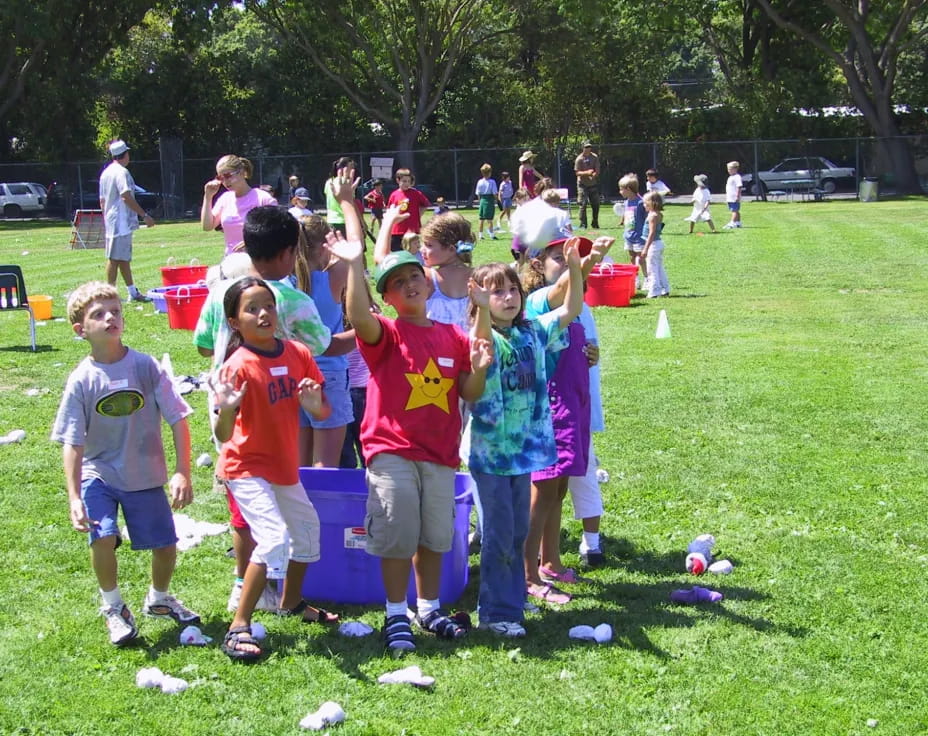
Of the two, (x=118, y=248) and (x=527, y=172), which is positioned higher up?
(x=527, y=172)

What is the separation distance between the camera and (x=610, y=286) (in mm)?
14414

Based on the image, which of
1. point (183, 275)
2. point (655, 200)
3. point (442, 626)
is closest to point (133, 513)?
point (442, 626)

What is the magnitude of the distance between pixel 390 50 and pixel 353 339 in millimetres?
39104

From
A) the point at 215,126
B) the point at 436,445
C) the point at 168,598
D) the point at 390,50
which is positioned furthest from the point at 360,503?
the point at 215,126

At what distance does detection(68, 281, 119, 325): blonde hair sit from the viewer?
4.70m

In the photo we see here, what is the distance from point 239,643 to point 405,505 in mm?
875

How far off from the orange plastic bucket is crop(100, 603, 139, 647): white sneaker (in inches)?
329

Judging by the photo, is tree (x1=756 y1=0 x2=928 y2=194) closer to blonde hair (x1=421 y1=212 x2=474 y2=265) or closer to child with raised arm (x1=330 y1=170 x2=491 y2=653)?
blonde hair (x1=421 y1=212 x2=474 y2=265)

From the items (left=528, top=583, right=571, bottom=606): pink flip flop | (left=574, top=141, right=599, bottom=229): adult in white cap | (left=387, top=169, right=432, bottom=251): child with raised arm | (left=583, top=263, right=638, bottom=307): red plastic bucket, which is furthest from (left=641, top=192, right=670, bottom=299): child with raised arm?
(left=574, top=141, right=599, bottom=229): adult in white cap

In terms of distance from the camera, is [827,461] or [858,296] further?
[858,296]

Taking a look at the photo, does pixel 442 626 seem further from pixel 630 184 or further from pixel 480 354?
pixel 630 184

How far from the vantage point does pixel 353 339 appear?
5.63 m

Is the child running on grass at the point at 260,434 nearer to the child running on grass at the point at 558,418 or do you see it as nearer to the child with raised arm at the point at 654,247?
the child running on grass at the point at 558,418

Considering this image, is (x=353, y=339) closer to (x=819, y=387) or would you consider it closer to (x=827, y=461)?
(x=827, y=461)
